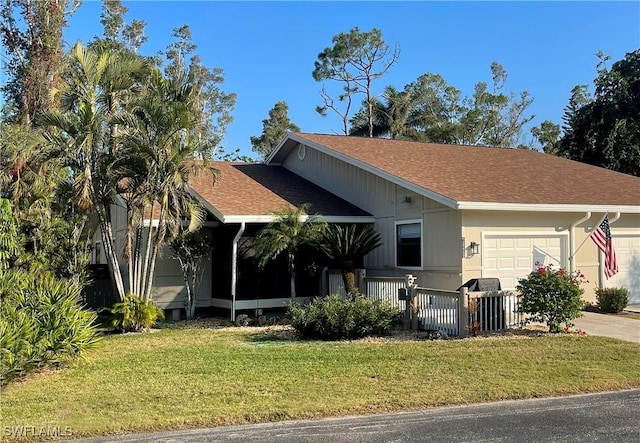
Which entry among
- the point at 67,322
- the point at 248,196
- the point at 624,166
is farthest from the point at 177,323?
the point at 624,166

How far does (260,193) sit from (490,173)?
670 centimetres

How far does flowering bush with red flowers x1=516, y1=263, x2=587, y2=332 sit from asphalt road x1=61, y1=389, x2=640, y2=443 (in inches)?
171

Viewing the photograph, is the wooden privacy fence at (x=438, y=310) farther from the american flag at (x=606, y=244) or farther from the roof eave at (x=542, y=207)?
the american flag at (x=606, y=244)

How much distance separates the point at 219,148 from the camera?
4194 cm

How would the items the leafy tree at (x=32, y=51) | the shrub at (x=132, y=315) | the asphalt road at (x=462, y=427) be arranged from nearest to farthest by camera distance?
the asphalt road at (x=462, y=427) → the shrub at (x=132, y=315) → the leafy tree at (x=32, y=51)

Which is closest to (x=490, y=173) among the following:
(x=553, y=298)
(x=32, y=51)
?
(x=553, y=298)

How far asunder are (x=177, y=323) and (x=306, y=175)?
23.8 feet

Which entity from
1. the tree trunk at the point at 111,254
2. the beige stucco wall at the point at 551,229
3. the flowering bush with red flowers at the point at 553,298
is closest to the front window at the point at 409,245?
the beige stucco wall at the point at 551,229

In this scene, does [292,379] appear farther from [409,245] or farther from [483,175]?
[483,175]

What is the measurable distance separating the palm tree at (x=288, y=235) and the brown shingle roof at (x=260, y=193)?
23.7 inches

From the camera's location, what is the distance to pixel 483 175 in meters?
16.0

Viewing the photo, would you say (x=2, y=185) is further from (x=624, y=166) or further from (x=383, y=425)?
(x=624, y=166)

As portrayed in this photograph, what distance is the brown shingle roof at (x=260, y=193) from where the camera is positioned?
14.7 metres

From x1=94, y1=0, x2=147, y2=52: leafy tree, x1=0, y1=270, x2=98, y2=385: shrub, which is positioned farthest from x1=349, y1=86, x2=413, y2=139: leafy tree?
x1=0, y1=270, x2=98, y2=385: shrub
